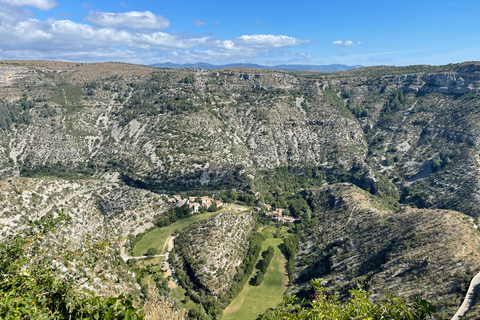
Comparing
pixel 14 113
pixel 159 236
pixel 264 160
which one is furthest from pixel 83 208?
pixel 14 113

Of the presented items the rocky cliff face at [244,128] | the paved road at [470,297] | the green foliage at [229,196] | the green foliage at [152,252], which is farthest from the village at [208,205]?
the paved road at [470,297]

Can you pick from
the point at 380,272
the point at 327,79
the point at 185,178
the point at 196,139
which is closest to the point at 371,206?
the point at 380,272

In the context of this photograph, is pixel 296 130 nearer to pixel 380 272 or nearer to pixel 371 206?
pixel 371 206

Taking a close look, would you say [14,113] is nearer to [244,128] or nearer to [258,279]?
[244,128]

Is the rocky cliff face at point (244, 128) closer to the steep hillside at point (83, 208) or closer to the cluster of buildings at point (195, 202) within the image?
the cluster of buildings at point (195, 202)

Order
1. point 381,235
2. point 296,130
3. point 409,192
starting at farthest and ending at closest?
1. point 296,130
2. point 409,192
3. point 381,235
